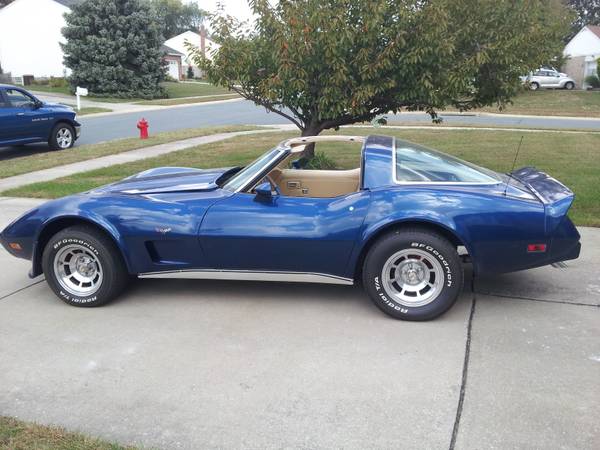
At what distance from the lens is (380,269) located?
13.9ft

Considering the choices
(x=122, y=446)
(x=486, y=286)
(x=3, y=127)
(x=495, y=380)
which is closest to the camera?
(x=122, y=446)

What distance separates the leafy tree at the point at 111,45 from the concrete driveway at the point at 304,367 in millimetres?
31871

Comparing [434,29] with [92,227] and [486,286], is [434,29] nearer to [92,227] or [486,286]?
[486,286]

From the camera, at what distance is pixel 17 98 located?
13953 mm

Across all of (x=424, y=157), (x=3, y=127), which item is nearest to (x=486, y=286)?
(x=424, y=157)

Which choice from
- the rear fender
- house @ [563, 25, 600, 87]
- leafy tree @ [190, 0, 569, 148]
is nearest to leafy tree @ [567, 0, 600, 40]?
house @ [563, 25, 600, 87]

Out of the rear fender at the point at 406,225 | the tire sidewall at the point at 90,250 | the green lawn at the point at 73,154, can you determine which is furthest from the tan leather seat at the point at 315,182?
the green lawn at the point at 73,154

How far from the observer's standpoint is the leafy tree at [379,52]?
8.12 meters

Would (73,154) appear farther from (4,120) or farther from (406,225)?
(406,225)

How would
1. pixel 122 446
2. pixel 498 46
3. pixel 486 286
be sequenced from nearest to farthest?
pixel 122 446 → pixel 486 286 → pixel 498 46

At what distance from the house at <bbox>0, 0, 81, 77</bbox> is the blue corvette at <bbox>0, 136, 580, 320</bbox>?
139ft

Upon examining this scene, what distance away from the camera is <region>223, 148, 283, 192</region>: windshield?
4.62 metres

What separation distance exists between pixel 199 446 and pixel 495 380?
170 cm

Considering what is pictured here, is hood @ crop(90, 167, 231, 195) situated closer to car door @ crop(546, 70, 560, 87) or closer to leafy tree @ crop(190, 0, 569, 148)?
leafy tree @ crop(190, 0, 569, 148)
